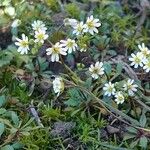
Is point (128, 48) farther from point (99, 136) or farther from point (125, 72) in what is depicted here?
point (99, 136)

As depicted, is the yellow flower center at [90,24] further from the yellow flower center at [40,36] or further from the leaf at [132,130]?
the leaf at [132,130]

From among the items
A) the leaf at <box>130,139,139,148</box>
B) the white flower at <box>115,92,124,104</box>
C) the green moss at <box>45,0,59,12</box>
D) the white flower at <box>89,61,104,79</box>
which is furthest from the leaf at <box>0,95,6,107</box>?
the green moss at <box>45,0,59,12</box>

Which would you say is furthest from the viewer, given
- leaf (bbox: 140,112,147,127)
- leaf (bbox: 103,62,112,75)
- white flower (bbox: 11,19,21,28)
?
white flower (bbox: 11,19,21,28)

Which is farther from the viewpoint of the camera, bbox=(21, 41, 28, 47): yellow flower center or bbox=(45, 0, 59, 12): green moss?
bbox=(45, 0, 59, 12): green moss

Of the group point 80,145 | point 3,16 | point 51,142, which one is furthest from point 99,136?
point 3,16

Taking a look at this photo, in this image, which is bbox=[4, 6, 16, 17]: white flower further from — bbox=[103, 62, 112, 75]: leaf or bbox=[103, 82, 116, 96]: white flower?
bbox=[103, 82, 116, 96]: white flower

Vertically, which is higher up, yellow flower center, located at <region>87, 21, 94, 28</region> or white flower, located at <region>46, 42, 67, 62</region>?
yellow flower center, located at <region>87, 21, 94, 28</region>

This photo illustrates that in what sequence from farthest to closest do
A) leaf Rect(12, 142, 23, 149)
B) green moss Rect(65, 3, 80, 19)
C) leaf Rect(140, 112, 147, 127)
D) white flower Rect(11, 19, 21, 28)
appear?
green moss Rect(65, 3, 80, 19) < white flower Rect(11, 19, 21, 28) < leaf Rect(140, 112, 147, 127) < leaf Rect(12, 142, 23, 149)

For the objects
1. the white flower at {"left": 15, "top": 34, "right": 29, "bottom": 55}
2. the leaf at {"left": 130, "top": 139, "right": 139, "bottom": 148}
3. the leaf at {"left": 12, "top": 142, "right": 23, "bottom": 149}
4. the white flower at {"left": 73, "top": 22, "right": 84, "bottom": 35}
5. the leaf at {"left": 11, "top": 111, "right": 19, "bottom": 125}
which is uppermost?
the white flower at {"left": 73, "top": 22, "right": 84, "bottom": 35}
